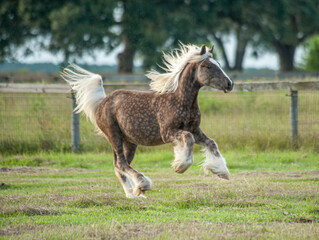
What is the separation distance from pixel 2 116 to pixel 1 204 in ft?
20.6

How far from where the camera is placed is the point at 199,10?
42.8 m

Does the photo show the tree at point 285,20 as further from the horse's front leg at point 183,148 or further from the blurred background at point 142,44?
the horse's front leg at point 183,148

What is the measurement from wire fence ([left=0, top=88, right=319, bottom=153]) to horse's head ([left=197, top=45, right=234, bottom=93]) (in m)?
5.08

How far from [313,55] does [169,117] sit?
1315 inches

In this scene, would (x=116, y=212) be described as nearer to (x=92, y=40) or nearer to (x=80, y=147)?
(x=80, y=147)

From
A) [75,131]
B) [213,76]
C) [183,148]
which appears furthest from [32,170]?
[213,76]

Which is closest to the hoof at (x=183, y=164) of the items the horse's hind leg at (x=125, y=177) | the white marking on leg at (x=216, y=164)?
the white marking on leg at (x=216, y=164)

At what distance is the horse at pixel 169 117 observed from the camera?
692 cm

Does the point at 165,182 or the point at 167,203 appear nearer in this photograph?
the point at 167,203

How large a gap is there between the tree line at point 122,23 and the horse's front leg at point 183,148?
30.2m

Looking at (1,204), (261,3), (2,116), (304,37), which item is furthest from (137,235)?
(304,37)

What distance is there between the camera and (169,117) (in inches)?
277

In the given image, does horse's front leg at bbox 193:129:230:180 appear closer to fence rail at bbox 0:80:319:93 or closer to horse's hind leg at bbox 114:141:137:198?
horse's hind leg at bbox 114:141:137:198

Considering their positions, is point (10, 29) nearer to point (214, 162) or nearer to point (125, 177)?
point (125, 177)
